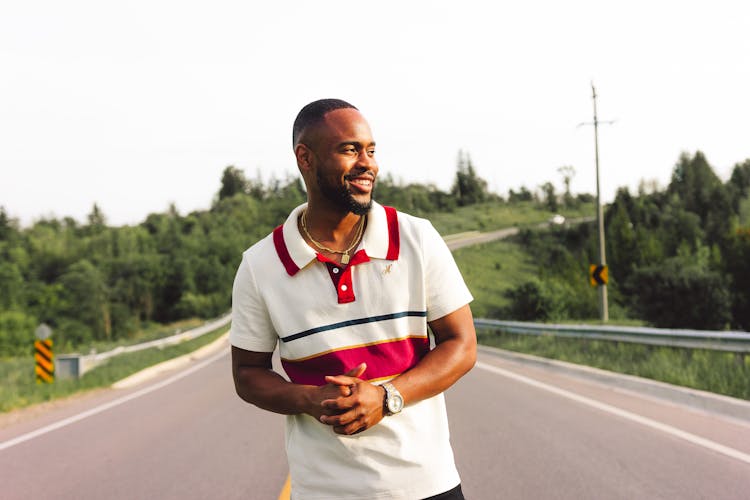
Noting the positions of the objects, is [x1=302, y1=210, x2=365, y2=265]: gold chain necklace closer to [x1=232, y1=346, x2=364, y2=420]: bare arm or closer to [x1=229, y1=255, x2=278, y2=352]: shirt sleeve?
[x1=229, y1=255, x2=278, y2=352]: shirt sleeve

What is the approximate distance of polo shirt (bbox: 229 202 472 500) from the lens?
208 centimetres

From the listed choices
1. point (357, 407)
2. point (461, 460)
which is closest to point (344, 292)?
point (357, 407)

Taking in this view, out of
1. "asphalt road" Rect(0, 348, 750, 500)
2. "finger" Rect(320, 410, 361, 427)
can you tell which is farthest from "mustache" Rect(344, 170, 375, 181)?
"asphalt road" Rect(0, 348, 750, 500)

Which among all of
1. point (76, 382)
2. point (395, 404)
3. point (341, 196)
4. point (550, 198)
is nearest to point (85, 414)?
point (76, 382)

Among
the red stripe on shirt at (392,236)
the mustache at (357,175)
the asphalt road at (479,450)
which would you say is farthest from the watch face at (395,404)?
the asphalt road at (479,450)

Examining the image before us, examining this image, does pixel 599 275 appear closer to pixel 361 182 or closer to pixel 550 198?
pixel 361 182

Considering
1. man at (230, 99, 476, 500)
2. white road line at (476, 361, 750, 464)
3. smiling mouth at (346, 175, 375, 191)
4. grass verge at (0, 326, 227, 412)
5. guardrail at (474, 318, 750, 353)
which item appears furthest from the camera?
grass verge at (0, 326, 227, 412)

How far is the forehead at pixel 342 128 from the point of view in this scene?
213cm

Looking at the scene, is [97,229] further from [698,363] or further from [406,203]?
[698,363]

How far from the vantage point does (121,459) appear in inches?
315

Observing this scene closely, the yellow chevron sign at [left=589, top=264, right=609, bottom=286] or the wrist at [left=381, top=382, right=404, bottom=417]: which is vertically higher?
the wrist at [left=381, top=382, right=404, bottom=417]

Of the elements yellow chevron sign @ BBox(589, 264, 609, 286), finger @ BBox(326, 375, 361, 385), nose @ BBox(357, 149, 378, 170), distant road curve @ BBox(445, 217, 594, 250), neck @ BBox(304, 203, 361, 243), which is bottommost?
yellow chevron sign @ BBox(589, 264, 609, 286)

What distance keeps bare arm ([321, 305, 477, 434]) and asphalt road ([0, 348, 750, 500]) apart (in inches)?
156

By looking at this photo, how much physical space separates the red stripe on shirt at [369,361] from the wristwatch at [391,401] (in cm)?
8
